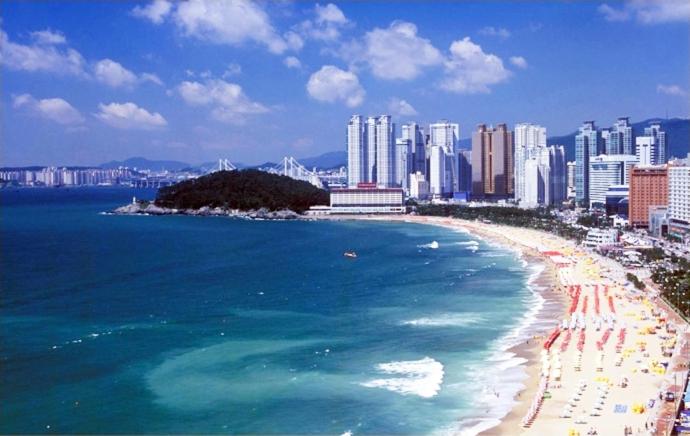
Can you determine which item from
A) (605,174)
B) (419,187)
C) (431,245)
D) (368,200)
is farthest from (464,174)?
(431,245)

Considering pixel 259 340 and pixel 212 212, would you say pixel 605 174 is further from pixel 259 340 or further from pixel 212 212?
pixel 259 340

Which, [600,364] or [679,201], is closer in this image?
[600,364]

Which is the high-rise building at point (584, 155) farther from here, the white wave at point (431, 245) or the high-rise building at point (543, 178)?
the white wave at point (431, 245)

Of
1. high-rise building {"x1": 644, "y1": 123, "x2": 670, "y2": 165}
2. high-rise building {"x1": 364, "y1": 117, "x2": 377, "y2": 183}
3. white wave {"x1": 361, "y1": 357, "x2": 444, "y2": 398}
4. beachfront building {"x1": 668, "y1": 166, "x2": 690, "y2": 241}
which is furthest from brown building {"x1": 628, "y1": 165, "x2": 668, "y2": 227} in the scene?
high-rise building {"x1": 364, "y1": 117, "x2": 377, "y2": 183}

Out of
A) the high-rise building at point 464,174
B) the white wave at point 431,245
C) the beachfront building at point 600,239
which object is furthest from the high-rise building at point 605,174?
the white wave at point 431,245

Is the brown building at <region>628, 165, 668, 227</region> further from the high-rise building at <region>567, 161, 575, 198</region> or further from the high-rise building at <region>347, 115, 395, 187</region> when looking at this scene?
the high-rise building at <region>347, 115, 395, 187</region>

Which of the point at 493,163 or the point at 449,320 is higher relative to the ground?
the point at 493,163

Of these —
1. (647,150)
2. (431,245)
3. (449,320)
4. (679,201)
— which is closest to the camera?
(449,320)

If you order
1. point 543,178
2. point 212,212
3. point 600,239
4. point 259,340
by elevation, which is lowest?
point 259,340
